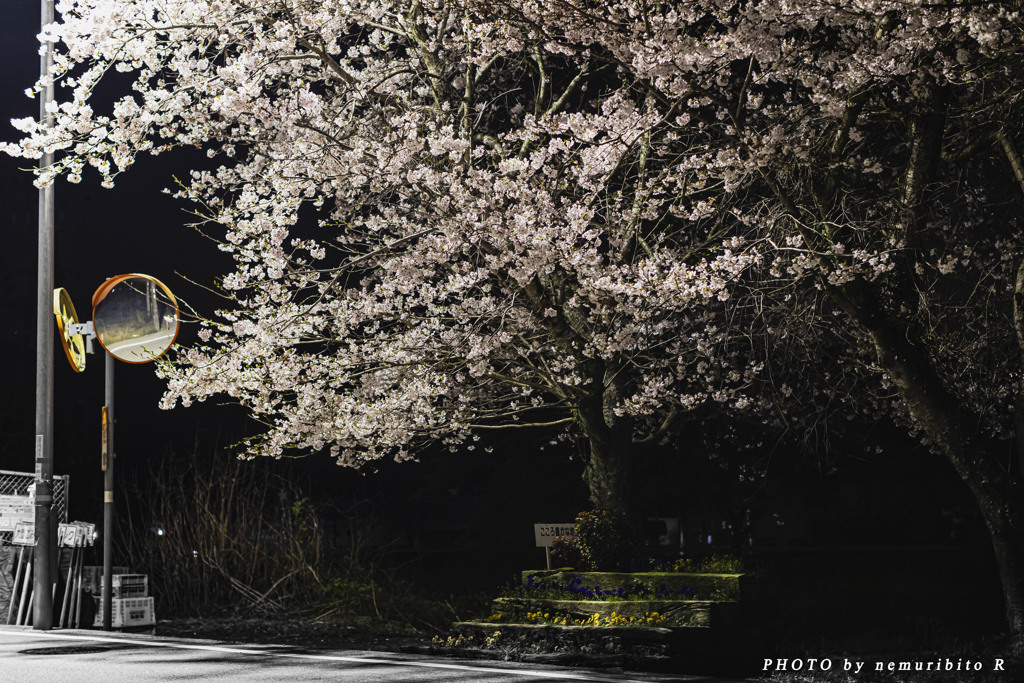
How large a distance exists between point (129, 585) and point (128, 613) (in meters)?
0.35

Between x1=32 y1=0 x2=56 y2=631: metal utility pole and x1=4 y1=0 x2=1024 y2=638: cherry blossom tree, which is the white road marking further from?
x1=4 y1=0 x2=1024 y2=638: cherry blossom tree

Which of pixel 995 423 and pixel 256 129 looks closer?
pixel 995 423

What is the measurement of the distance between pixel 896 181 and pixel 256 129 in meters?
8.12

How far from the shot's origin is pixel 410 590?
1797 centimetres

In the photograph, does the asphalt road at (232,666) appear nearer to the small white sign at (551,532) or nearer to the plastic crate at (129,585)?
the plastic crate at (129,585)

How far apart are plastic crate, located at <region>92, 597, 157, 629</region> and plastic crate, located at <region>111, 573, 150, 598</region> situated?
10cm

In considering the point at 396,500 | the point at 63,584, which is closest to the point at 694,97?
the point at 63,584

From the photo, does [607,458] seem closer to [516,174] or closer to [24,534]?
[516,174]

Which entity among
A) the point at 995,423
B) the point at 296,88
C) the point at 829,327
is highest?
the point at 296,88

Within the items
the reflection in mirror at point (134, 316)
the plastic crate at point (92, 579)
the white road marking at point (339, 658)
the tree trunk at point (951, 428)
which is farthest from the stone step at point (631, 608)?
the reflection in mirror at point (134, 316)

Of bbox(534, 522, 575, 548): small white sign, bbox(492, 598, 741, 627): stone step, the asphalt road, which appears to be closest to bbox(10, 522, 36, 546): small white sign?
the asphalt road

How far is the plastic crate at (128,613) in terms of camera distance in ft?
42.9

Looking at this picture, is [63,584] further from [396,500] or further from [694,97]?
[396,500]

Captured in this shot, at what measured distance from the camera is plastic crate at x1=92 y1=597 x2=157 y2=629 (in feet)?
42.9
